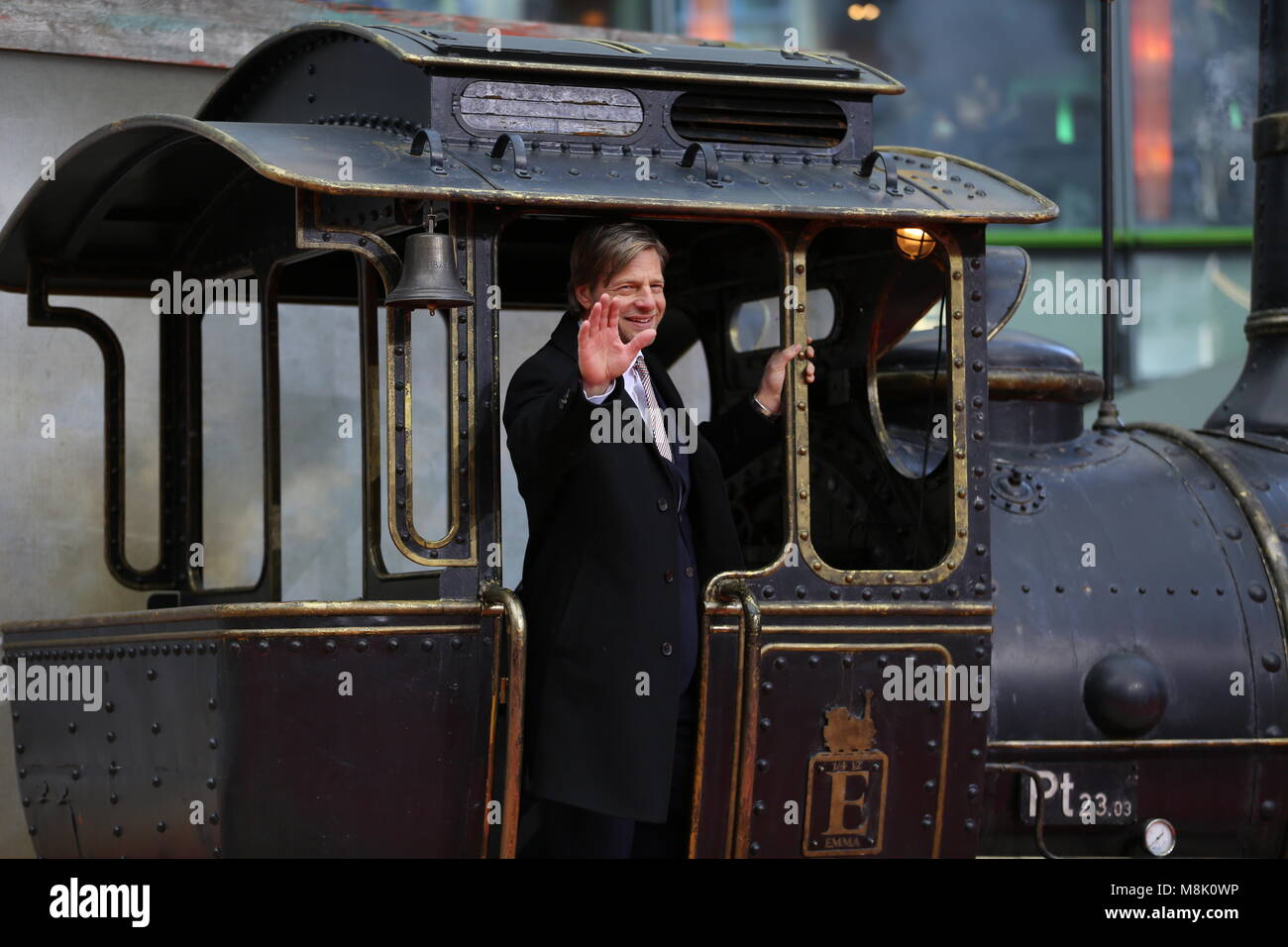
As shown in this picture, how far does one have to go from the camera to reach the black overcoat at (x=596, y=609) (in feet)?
14.2

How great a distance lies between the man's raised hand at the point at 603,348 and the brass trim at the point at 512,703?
63 cm

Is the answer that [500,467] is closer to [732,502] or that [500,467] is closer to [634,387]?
[634,387]

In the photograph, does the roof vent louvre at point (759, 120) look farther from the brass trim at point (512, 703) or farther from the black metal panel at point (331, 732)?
the black metal panel at point (331, 732)

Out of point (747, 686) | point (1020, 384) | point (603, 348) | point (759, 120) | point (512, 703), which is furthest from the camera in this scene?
point (1020, 384)

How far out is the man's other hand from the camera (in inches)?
188

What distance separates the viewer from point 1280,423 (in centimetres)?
625

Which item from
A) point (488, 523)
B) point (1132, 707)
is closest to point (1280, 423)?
point (1132, 707)

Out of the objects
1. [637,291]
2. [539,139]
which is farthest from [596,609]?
[539,139]

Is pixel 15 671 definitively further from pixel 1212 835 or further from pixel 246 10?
pixel 1212 835

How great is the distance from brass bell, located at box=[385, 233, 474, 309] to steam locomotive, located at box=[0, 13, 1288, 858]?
0.01m

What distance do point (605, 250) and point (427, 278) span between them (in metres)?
0.47

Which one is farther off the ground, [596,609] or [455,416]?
[455,416]

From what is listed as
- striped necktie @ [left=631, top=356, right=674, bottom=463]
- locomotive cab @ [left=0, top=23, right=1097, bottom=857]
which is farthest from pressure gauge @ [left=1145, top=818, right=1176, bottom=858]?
striped necktie @ [left=631, top=356, right=674, bottom=463]

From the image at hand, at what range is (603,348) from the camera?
13.3 feet
